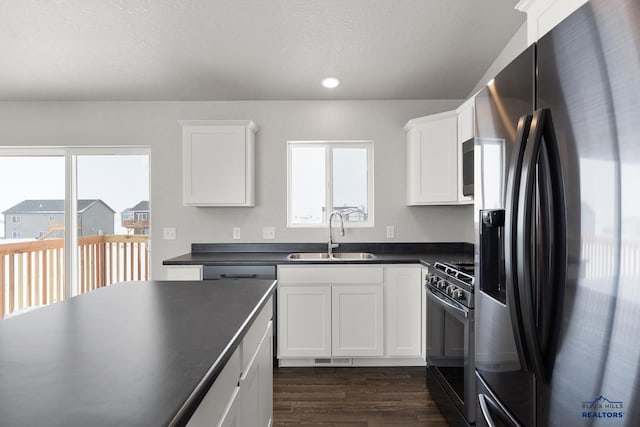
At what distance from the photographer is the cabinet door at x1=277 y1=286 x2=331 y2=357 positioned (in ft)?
9.74

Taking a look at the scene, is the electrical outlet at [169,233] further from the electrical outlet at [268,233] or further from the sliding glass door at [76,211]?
the electrical outlet at [268,233]

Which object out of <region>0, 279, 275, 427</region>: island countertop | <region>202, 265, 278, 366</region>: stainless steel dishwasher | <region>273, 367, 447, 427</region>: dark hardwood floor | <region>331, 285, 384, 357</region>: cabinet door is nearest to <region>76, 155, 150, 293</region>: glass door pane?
<region>202, 265, 278, 366</region>: stainless steel dishwasher

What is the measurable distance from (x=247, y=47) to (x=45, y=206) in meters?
2.75

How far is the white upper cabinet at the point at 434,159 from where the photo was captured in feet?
10.0

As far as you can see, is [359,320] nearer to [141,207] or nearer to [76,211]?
[141,207]

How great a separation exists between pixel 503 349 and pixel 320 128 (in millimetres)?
2850

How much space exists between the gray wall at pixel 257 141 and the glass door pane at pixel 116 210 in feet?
0.53

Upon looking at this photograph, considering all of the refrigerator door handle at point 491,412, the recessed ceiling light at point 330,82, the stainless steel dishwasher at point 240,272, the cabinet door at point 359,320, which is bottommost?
the cabinet door at point 359,320

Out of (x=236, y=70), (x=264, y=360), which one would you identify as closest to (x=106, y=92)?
(x=236, y=70)

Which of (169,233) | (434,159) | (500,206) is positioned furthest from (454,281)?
(169,233)

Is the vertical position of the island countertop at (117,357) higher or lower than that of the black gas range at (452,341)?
higher

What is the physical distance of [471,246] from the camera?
345cm

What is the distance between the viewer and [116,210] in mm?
3691

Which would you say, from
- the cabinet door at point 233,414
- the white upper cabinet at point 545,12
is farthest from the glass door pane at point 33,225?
the white upper cabinet at point 545,12
